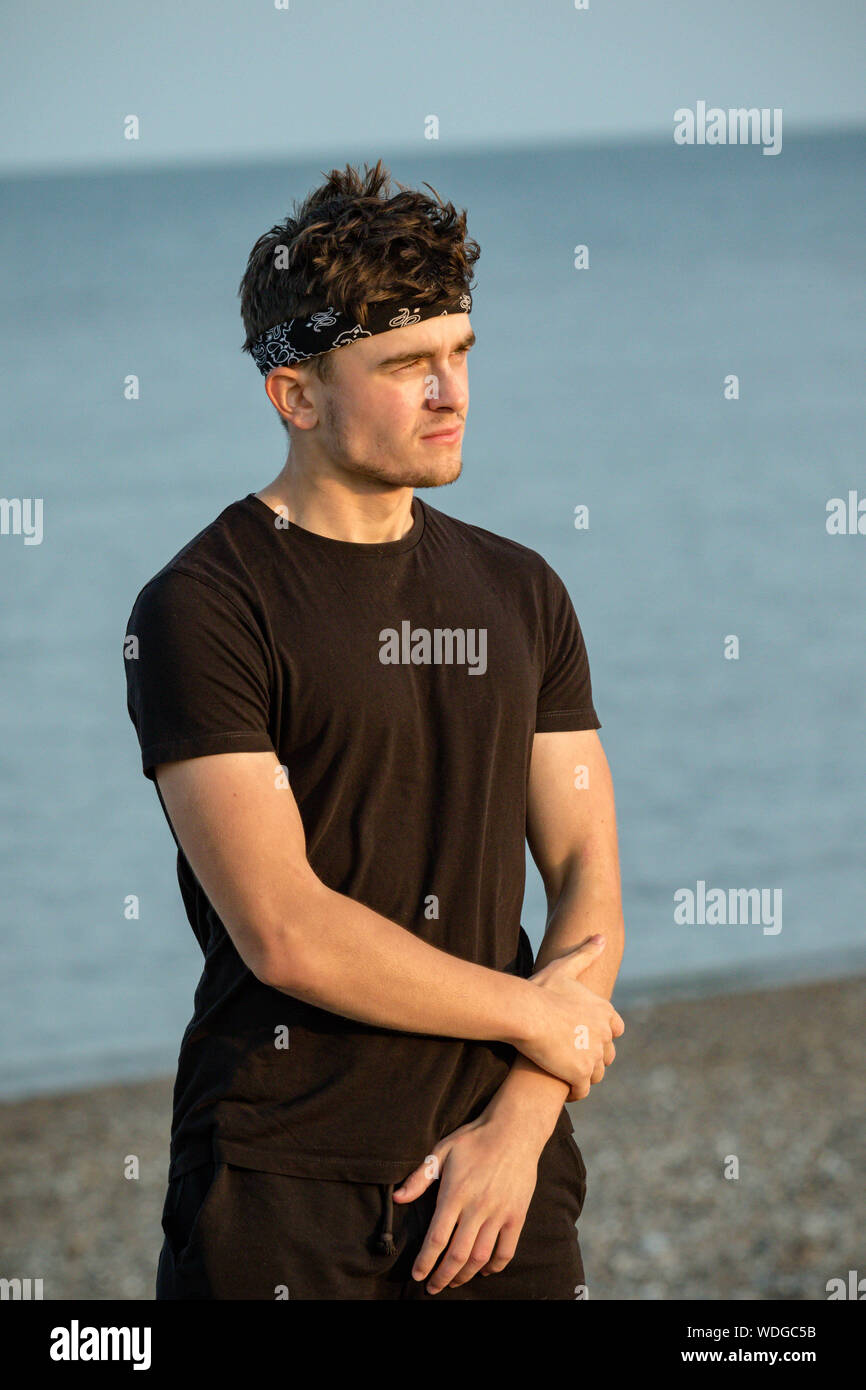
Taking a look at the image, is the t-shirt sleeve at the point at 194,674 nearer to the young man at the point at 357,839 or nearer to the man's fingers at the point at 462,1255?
the young man at the point at 357,839

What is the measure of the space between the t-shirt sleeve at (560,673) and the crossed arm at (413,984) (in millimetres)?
369

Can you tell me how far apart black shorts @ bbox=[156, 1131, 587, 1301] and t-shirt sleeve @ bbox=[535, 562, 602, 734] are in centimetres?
77

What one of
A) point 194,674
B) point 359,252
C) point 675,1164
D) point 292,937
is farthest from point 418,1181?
point 675,1164

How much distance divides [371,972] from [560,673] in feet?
2.09

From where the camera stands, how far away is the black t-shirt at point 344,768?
2.18m

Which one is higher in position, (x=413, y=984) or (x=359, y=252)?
(x=359, y=252)

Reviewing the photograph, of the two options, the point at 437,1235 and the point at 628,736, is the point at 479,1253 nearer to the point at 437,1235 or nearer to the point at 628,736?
the point at 437,1235

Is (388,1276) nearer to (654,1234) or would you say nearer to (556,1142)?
(556,1142)

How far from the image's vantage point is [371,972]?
2.16 meters

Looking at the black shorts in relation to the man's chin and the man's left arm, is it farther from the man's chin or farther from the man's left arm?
the man's chin

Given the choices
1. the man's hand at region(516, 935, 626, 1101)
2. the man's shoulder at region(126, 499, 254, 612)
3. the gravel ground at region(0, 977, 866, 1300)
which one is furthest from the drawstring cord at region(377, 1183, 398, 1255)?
the gravel ground at region(0, 977, 866, 1300)

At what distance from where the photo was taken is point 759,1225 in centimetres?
499

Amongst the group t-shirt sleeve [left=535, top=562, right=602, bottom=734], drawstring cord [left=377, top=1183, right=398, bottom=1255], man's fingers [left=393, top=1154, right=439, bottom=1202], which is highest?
t-shirt sleeve [left=535, top=562, right=602, bottom=734]

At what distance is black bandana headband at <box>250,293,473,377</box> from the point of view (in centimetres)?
228
